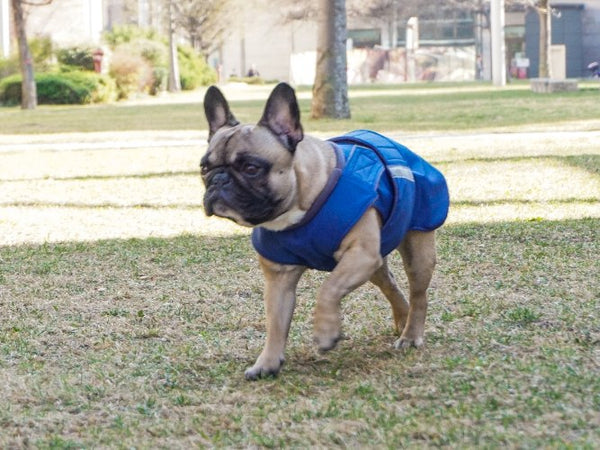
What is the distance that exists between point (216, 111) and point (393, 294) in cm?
139

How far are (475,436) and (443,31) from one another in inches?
3479

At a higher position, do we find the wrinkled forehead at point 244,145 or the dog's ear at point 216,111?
the dog's ear at point 216,111

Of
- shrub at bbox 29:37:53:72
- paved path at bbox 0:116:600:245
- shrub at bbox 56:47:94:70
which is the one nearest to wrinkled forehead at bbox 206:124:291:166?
paved path at bbox 0:116:600:245

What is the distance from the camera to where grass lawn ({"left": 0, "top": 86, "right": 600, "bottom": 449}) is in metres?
4.21

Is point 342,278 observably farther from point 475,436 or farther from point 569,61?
point 569,61

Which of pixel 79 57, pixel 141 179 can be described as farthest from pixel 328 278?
pixel 79 57

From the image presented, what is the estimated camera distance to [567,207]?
412 inches

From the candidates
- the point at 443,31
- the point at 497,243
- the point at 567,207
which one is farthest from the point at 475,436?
the point at 443,31

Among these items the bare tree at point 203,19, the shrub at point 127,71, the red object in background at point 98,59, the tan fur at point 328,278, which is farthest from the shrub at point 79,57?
the tan fur at point 328,278

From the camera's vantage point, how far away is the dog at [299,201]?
15.5 feet

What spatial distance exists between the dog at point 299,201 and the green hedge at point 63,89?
39002 mm

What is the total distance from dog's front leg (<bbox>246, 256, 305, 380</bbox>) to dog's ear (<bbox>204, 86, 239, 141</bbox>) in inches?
23.5

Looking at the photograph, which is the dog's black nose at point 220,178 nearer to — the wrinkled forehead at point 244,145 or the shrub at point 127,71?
the wrinkled forehead at point 244,145

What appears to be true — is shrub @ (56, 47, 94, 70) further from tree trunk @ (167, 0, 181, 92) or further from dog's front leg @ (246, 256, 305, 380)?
dog's front leg @ (246, 256, 305, 380)
